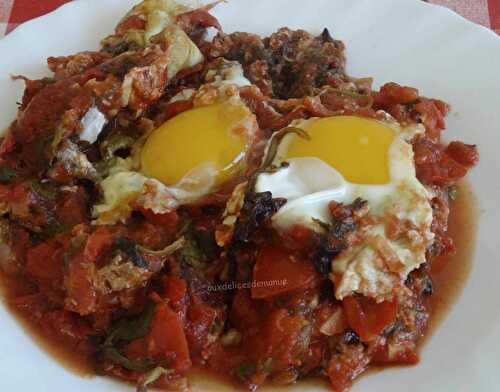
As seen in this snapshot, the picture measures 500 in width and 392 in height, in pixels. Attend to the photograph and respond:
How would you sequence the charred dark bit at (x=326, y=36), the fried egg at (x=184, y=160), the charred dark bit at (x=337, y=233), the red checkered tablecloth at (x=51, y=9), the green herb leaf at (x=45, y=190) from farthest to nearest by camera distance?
the red checkered tablecloth at (x=51, y=9)
the charred dark bit at (x=326, y=36)
the green herb leaf at (x=45, y=190)
the fried egg at (x=184, y=160)
the charred dark bit at (x=337, y=233)

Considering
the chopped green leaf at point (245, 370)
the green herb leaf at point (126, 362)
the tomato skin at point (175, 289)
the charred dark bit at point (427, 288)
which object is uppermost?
the tomato skin at point (175, 289)

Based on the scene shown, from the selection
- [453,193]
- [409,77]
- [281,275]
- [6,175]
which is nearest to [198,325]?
[281,275]

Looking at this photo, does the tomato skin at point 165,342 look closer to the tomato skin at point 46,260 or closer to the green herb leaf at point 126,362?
the green herb leaf at point 126,362

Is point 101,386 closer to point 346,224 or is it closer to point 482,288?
point 346,224

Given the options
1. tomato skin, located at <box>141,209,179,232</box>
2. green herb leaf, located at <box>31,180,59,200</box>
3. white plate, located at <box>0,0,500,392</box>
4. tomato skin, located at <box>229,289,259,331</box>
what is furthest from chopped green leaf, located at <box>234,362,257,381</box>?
green herb leaf, located at <box>31,180,59,200</box>

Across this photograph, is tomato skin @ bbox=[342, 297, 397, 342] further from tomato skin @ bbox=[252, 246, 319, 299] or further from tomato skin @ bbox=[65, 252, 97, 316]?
tomato skin @ bbox=[65, 252, 97, 316]

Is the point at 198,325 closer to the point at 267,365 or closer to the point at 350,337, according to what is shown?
the point at 267,365

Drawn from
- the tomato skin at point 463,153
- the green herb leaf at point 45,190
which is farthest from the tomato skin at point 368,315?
the green herb leaf at point 45,190
